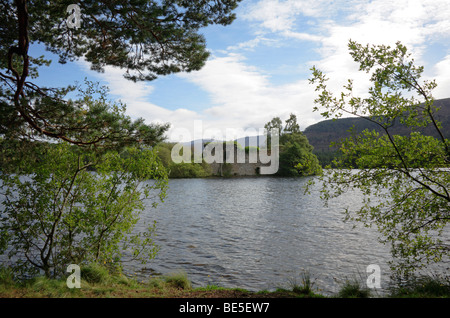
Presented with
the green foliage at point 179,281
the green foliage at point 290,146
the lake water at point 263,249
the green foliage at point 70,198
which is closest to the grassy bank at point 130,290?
the green foliage at point 179,281

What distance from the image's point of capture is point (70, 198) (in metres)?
10.9

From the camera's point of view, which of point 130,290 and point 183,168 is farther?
point 183,168

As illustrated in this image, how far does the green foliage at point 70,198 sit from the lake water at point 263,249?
9.64 ft

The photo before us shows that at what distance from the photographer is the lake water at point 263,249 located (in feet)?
39.5

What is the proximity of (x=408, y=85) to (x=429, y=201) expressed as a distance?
12.0 feet

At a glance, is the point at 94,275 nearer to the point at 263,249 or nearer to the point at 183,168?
the point at 263,249

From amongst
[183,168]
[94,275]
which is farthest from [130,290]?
[183,168]

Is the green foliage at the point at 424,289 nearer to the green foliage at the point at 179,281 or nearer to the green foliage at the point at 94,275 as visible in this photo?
the green foliage at the point at 179,281

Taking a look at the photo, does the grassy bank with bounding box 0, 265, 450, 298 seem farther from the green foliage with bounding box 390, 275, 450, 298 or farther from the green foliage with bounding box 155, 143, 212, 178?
the green foliage with bounding box 155, 143, 212, 178

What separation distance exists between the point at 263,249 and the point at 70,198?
9908mm

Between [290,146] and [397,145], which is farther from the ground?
[290,146]

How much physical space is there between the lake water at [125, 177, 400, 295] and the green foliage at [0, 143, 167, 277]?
9.64ft

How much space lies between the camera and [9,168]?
9797 mm
